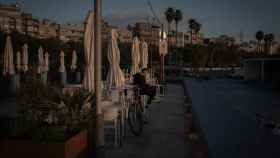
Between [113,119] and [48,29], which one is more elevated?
[48,29]

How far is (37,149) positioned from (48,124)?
1.54 feet

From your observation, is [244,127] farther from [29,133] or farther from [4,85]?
[4,85]

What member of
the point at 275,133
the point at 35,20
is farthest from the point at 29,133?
the point at 35,20

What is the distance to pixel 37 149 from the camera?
3.47m

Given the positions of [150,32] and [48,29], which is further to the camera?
[150,32]

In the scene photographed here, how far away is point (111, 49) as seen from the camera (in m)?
8.42

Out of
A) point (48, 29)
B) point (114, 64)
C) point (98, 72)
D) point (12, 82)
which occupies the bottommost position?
point (12, 82)

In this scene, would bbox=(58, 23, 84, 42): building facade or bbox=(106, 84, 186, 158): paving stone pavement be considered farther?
bbox=(58, 23, 84, 42): building facade

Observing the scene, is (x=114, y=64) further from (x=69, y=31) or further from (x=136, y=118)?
(x=69, y=31)

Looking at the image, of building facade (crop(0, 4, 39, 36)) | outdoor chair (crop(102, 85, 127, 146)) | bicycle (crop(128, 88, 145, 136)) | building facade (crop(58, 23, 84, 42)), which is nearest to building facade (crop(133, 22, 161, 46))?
bicycle (crop(128, 88, 145, 136))

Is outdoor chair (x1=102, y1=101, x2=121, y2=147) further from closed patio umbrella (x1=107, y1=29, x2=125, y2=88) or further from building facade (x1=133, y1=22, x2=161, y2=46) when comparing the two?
building facade (x1=133, y1=22, x2=161, y2=46)

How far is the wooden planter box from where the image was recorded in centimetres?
344

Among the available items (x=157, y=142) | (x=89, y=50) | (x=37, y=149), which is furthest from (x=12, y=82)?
(x=37, y=149)

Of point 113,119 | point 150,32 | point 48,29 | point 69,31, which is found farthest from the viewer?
point 69,31
